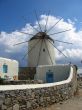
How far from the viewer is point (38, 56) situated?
31359 millimetres

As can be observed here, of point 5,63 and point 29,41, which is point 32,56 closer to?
point 29,41

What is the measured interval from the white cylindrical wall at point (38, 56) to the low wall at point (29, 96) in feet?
56.1

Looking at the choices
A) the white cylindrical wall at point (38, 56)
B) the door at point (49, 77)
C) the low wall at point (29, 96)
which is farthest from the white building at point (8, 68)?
the low wall at point (29, 96)

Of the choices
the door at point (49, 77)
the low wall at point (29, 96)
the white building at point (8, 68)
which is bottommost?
the low wall at point (29, 96)

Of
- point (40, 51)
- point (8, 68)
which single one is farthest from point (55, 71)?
point (40, 51)

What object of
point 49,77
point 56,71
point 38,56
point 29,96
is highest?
point 38,56

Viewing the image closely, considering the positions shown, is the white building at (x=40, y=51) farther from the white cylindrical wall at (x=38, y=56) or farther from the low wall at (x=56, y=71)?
the low wall at (x=56, y=71)

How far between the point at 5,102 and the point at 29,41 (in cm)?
2374

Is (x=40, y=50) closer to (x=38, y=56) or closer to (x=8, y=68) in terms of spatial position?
(x=38, y=56)

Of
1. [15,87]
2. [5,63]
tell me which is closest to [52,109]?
[15,87]

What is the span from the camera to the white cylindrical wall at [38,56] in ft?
103

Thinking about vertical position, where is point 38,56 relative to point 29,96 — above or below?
above

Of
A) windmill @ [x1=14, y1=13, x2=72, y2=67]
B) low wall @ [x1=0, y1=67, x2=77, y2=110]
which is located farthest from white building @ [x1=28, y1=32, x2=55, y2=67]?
low wall @ [x1=0, y1=67, x2=77, y2=110]

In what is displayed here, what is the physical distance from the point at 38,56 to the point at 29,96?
20.6 metres
